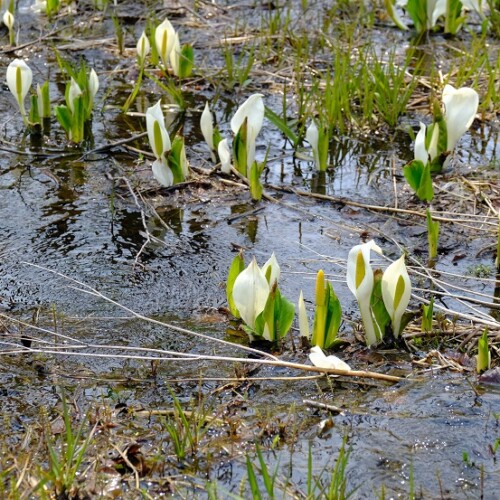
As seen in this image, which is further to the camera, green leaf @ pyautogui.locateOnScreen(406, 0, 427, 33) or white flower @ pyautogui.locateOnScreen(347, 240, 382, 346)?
green leaf @ pyautogui.locateOnScreen(406, 0, 427, 33)

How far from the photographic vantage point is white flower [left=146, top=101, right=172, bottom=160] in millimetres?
3791

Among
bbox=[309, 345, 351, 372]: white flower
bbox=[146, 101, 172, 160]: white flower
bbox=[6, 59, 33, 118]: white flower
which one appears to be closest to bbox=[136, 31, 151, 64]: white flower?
bbox=[6, 59, 33, 118]: white flower

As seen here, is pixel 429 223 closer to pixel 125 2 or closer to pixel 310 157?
pixel 310 157

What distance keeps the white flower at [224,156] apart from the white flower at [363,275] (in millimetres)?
1432

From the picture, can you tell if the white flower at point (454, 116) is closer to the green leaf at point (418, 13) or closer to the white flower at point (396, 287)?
the white flower at point (396, 287)

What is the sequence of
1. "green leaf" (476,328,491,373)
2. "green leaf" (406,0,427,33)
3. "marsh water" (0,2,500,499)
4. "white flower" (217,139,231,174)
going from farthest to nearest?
1. "green leaf" (406,0,427,33)
2. "white flower" (217,139,231,174)
3. "green leaf" (476,328,491,373)
4. "marsh water" (0,2,500,499)

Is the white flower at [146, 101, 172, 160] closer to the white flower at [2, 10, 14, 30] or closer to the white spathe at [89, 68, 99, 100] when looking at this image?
the white spathe at [89, 68, 99, 100]

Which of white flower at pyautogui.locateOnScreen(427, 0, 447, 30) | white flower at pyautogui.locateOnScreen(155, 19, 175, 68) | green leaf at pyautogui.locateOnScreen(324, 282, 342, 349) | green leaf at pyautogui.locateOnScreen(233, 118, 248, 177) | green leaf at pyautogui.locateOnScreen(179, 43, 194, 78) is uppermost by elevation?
white flower at pyautogui.locateOnScreen(427, 0, 447, 30)

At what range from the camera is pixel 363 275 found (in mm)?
2631

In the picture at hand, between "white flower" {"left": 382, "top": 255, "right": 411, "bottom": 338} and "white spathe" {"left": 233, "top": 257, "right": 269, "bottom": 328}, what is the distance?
0.36 metres

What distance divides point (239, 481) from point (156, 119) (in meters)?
2.02

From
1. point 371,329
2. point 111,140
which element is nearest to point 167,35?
point 111,140

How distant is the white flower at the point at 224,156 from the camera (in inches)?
156

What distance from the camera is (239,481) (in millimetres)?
2148
